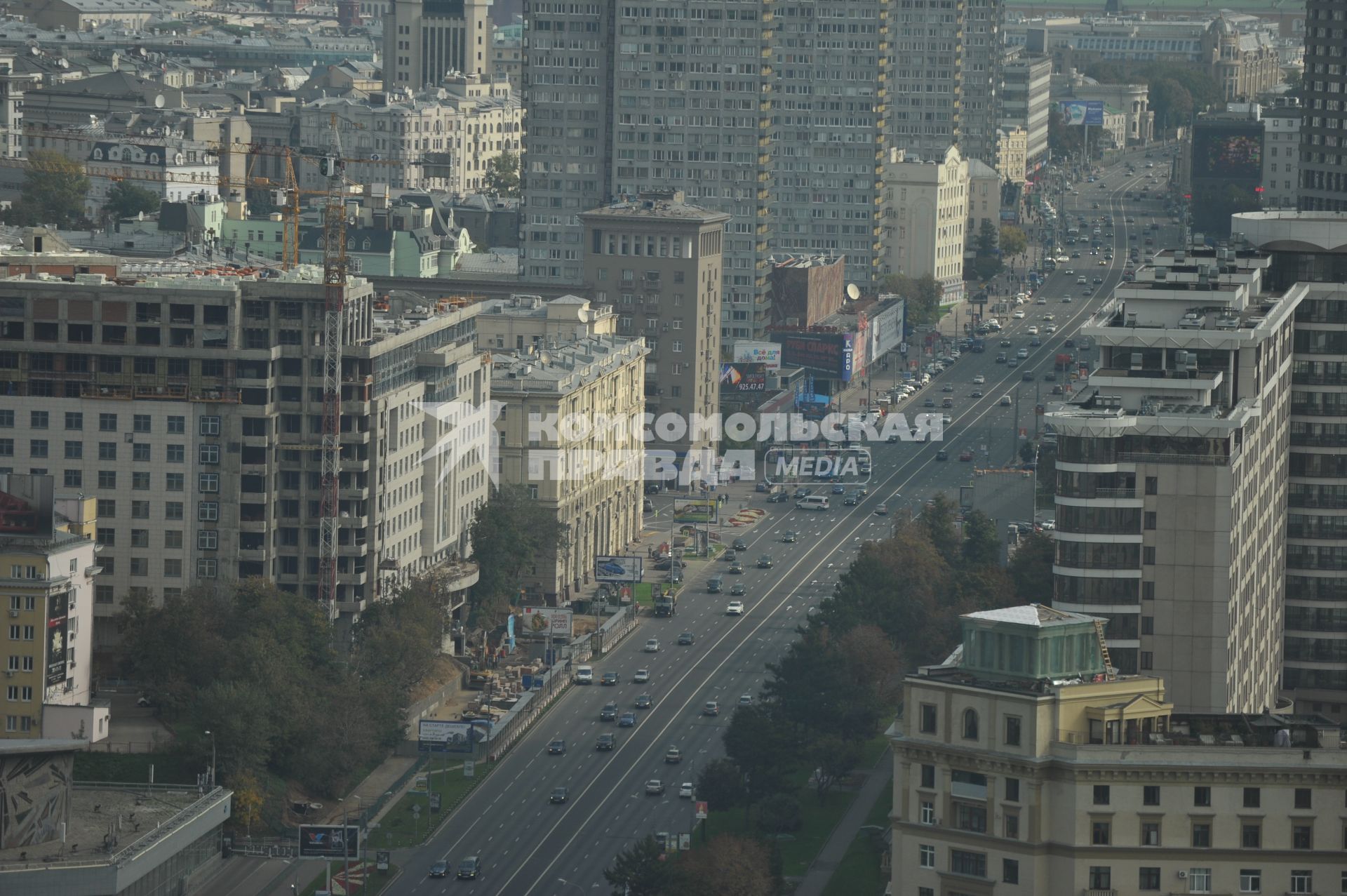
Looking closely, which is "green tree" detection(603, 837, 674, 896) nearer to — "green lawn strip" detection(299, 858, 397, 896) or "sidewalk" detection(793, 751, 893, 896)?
"sidewalk" detection(793, 751, 893, 896)

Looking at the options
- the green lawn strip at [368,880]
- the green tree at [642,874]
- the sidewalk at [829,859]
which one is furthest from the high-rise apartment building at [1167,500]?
the green lawn strip at [368,880]

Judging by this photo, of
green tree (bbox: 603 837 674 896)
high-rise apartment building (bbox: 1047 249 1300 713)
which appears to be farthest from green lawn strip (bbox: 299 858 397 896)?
high-rise apartment building (bbox: 1047 249 1300 713)

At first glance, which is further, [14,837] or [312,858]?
[312,858]

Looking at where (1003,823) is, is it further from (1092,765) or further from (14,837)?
(14,837)

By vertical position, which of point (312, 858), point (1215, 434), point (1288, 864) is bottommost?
point (312, 858)

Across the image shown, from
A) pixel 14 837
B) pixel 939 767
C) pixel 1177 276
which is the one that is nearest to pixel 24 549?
pixel 14 837

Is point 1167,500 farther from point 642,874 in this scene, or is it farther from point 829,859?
point 829,859

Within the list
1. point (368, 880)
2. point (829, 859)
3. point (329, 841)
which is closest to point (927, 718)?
point (329, 841)
